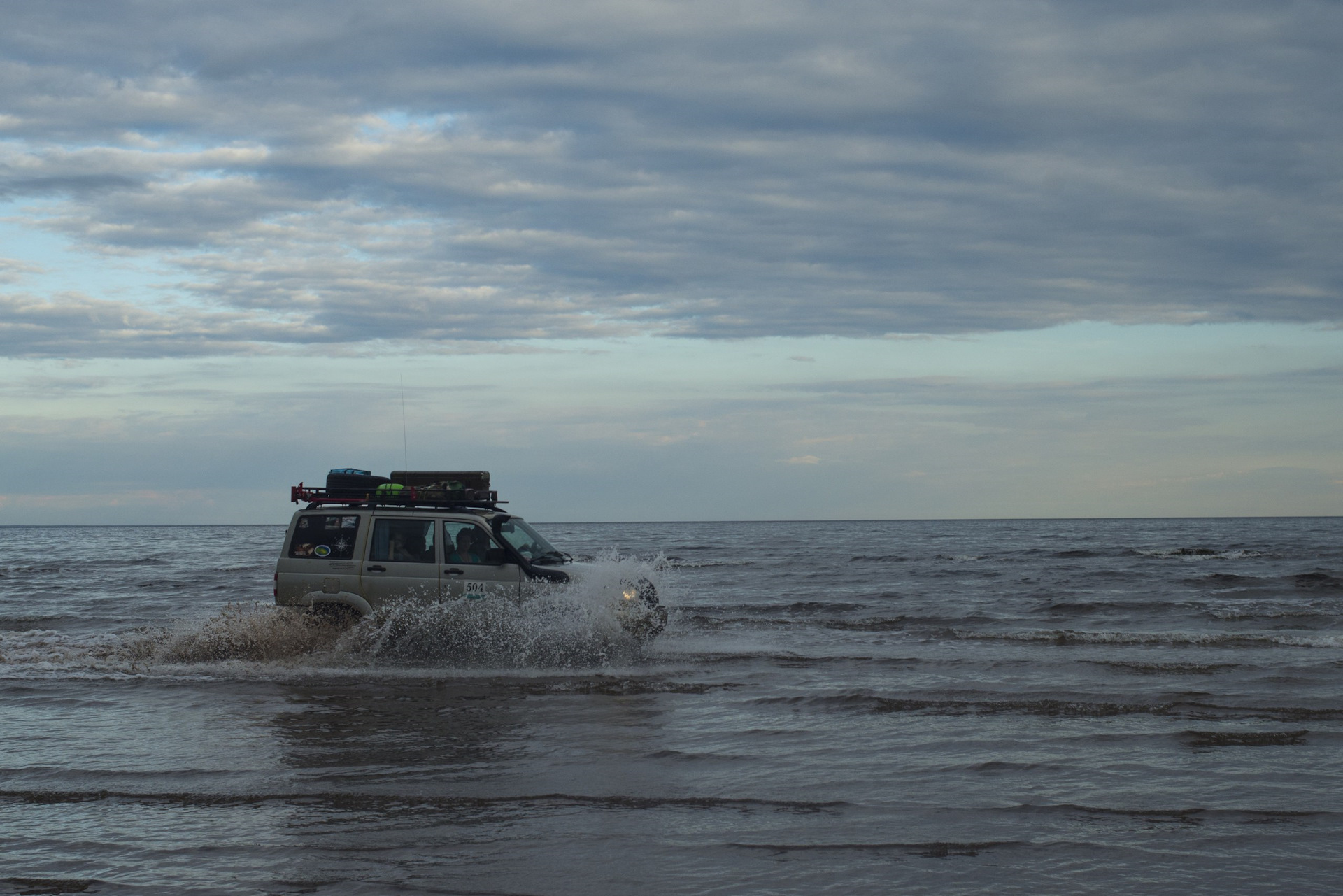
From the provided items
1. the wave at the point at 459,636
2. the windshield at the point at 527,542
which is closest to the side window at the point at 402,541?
the wave at the point at 459,636

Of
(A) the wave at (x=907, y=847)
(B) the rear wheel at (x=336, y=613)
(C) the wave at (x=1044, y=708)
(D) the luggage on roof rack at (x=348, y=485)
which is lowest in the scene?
(C) the wave at (x=1044, y=708)

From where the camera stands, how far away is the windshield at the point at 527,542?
40.4 ft

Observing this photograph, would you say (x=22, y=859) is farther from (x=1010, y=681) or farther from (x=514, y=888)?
(x=1010, y=681)

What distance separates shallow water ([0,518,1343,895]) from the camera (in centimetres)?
538

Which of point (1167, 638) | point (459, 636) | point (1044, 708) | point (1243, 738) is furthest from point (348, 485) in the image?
point (1167, 638)

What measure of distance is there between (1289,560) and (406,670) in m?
35.8

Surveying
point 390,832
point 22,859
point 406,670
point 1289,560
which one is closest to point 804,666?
point 406,670

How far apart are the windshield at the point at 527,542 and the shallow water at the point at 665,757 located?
2.23 ft

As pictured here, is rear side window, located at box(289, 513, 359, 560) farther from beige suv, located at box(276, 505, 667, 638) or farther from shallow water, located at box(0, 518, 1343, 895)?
shallow water, located at box(0, 518, 1343, 895)

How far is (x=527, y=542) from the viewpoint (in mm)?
12578

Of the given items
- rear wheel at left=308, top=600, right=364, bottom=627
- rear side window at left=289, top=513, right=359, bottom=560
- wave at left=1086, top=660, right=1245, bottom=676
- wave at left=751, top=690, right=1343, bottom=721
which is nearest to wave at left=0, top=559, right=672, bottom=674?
rear wheel at left=308, top=600, right=364, bottom=627

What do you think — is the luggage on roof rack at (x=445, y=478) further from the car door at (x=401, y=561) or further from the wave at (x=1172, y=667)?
the wave at (x=1172, y=667)

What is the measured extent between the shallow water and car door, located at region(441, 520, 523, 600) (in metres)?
0.32

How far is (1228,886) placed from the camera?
5.09 meters
